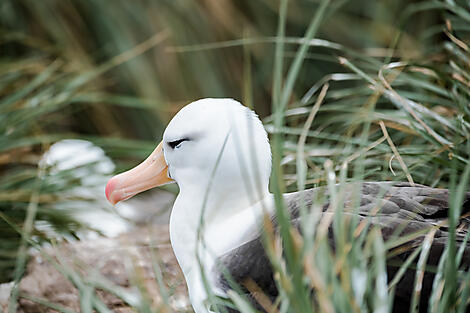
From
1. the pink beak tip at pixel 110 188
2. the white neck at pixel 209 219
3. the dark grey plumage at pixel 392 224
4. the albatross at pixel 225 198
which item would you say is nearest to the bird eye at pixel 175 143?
the albatross at pixel 225 198

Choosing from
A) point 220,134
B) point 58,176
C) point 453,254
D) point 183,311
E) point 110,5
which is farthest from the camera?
point 110,5

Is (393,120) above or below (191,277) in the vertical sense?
above

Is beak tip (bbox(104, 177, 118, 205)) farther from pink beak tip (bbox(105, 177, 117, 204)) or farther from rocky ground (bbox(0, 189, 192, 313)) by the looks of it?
rocky ground (bbox(0, 189, 192, 313))

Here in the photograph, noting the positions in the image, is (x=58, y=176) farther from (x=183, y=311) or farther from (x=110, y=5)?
(x=110, y=5)

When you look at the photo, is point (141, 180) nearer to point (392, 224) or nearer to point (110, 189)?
point (110, 189)

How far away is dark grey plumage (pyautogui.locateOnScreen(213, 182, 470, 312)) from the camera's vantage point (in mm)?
1383

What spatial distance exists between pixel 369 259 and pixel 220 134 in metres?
0.52

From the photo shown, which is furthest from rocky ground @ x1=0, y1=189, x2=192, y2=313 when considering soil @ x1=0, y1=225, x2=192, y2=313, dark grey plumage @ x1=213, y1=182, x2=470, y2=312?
dark grey plumage @ x1=213, y1=182, x2=470, y2=312

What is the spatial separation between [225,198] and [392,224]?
46 centimetres

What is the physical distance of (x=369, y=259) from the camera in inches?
54.7

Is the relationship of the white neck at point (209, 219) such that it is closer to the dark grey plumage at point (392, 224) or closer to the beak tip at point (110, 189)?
the dark grey plumage at point (392, 224)

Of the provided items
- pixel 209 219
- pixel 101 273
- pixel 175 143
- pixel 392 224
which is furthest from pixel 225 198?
pixel 101 273

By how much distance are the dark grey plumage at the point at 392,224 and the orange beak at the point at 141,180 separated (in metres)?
0.40

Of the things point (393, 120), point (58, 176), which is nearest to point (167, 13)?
point (58, 176)
